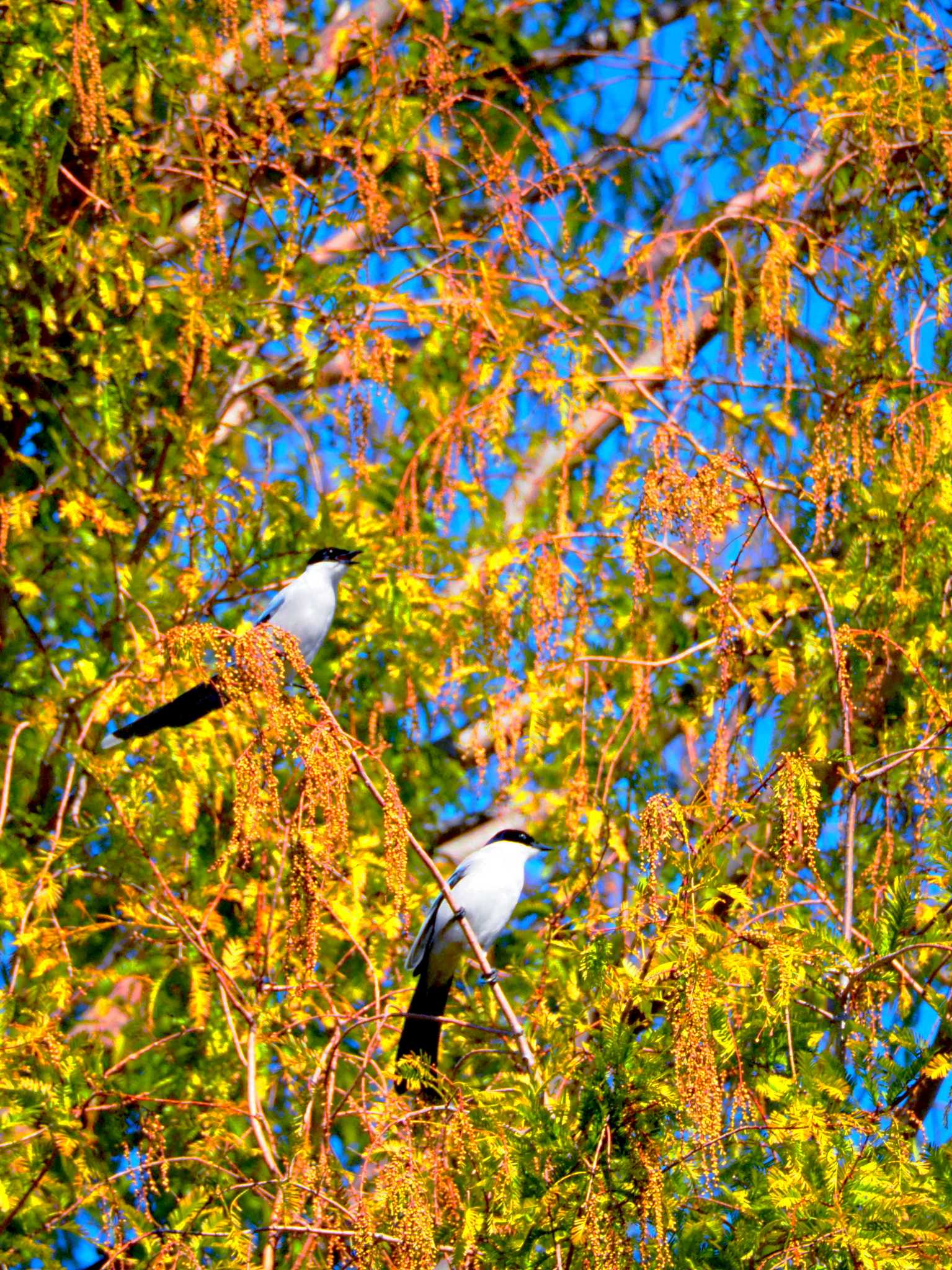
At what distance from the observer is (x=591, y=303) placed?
6.07 meters

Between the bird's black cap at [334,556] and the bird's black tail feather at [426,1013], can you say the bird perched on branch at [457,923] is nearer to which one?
the bird's black tail feather at [426,1013]

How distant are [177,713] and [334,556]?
0.97 meters

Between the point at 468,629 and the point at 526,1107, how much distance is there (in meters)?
2.75

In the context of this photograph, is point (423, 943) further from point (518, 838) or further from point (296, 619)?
point (296, 619)

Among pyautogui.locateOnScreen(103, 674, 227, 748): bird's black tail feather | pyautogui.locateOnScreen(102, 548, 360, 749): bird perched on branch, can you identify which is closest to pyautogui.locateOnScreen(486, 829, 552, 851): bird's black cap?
pyautogui.locateOnScreen(102, 548, 360, 749): bird perched on branch

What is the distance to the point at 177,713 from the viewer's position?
4.84 meters

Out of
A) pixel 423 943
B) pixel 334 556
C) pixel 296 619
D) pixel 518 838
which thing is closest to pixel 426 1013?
pixel 423 943

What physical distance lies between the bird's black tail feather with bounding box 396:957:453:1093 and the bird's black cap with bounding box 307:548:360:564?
1.42 m

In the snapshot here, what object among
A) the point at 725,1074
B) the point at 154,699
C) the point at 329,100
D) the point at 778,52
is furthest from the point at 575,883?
the point at 778,52

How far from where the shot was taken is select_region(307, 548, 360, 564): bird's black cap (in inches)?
218

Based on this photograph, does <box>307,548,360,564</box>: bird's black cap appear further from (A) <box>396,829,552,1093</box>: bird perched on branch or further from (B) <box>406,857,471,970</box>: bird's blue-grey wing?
(B) <box>406,857,471,970</box>: bird's blue-grey wing

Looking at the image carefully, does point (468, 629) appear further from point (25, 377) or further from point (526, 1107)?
point (526, 1107)

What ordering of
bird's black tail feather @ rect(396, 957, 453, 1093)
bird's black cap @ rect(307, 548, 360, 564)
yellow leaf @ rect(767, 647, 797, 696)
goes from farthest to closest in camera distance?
bird's black cap @ rect(307, 548, 360, 564) → bird's black tail feather @ rect(396, 957, 453, 1093) → yellow leaf @ rect(767, 647, 797, 696)

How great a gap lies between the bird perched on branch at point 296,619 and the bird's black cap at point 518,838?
34.8 inches
